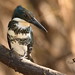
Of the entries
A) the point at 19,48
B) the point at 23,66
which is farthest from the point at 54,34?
the point at 23,66

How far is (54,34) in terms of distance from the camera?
2.34m

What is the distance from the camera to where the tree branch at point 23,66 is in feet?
3.92

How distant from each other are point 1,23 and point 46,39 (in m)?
0.34

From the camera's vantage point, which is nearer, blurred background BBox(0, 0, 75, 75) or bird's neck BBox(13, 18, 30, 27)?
bird's neck BBox(13, 18, 30, 27)

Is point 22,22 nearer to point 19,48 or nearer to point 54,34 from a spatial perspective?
point 19,48

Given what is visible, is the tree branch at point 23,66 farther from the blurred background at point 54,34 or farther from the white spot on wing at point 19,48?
the blurred background at point 54,34

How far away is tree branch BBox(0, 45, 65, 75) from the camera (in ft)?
3.92

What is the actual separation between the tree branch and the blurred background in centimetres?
102

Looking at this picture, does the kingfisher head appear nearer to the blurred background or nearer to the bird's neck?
the bird's neck

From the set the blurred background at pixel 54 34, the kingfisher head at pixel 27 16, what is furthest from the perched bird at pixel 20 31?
the blurred background at pixel 54 34

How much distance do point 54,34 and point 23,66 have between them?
1146mm

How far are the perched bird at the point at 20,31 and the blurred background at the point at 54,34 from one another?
90 cm

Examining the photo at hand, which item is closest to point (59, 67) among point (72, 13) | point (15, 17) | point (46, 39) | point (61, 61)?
point (61, 61)

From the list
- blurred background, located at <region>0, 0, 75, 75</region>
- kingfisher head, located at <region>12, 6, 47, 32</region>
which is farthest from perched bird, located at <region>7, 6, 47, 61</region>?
blurred background, located at <region>0, 0, 75, 75</region>
